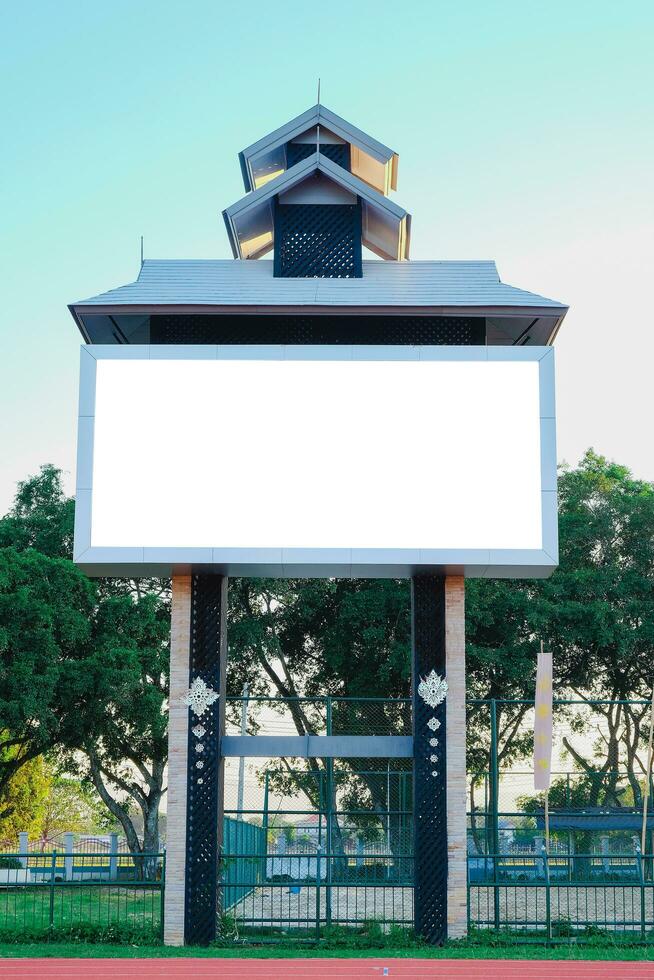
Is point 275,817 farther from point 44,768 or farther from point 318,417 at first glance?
point 44,768

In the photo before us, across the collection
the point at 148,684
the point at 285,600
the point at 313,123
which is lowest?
the point at 148,684

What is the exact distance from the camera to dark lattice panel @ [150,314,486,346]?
20625mm

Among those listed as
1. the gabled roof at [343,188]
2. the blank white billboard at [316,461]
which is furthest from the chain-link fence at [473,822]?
the gabled roof at [343,188]

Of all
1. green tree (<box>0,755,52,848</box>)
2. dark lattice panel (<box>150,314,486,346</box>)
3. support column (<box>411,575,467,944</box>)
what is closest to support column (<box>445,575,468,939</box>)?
support column (<box>411,575,467,944</box>)

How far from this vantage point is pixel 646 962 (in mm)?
17266

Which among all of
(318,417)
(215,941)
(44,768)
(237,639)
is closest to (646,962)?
(215,941)

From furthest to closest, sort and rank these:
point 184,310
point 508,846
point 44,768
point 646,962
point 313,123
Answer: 1. point 44,768
2. point 508,846
3. point 313,123
4. point 184,310
5. point 646,962

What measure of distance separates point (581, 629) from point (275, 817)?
1336 centimetres

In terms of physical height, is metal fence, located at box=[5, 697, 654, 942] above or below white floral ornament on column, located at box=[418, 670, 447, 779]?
below

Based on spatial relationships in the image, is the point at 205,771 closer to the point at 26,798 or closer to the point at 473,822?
the point at 473,822

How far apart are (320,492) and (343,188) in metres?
5.90

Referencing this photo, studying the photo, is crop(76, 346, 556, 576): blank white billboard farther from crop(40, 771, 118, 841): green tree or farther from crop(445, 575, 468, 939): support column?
crop(40, 771, 118, 841): green tree

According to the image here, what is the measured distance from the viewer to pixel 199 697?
1947 cm

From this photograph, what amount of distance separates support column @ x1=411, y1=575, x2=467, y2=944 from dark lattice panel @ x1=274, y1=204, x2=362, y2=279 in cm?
572
